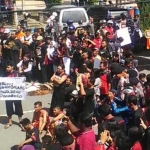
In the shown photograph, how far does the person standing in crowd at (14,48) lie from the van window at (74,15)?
264 inches

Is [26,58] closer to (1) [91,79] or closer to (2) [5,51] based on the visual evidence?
(2) [5,51]

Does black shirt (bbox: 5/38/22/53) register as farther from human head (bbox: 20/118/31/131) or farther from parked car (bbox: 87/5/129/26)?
parked car (bbox: 87/5/129/26)

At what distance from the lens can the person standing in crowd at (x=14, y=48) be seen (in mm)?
14120

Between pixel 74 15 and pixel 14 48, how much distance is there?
294 inches

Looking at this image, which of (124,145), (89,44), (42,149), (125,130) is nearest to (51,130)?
(42,149)

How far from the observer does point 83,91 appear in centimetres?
946

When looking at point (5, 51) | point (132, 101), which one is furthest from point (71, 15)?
point (132, 101)

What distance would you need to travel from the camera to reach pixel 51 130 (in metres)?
8.46

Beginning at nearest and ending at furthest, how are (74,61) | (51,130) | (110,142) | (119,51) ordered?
(110,142), (51,130), (74,61), (119,51)

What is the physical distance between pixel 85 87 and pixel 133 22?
27.0ft

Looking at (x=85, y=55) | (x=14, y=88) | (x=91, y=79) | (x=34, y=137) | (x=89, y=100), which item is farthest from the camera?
(x=85, y=55)

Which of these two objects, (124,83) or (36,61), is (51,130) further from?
(36,61)

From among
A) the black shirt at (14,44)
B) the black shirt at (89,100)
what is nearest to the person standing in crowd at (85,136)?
the black shirt at (89,100)

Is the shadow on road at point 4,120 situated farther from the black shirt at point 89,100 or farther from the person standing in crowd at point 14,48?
the person standing in crowd at point 14,48
